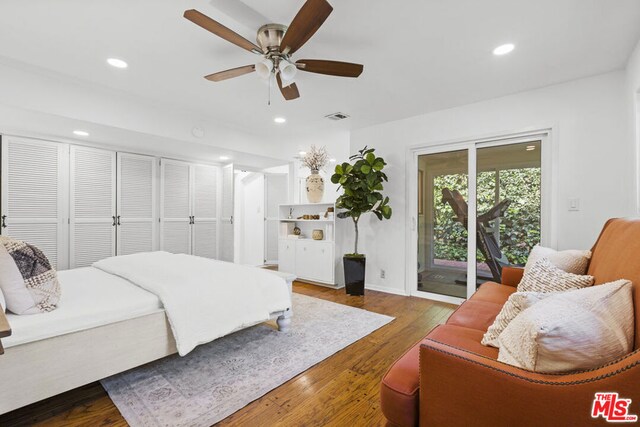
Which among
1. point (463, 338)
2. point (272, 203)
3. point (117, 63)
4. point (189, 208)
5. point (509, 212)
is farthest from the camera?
point (272, 203)

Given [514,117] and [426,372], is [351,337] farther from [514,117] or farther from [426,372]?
[514,117]

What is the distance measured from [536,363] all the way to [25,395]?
2.33 m

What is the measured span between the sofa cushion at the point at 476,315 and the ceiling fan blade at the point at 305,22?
6.49 ft

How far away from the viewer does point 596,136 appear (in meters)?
2.80

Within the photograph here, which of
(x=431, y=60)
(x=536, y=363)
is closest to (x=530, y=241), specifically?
(x=431, y=60)

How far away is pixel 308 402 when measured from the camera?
175 centimetres

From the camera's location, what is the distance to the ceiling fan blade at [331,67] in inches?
82.4

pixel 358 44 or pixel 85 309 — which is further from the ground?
pixel 358 44

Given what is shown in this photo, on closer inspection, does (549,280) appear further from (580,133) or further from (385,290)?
(385,290)

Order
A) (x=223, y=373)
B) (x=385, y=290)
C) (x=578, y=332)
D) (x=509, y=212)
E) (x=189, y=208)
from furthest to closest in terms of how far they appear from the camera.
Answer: (x=189, y=208) < (x=385, y=290) < (x=509, y=212) < (x=223, y=373) < (x=578, y=332)

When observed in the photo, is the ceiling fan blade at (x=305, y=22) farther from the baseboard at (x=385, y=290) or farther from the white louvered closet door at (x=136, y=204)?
the white louvered closet door at (x=136, y=204)

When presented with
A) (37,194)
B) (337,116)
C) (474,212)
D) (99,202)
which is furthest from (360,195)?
(37,194)

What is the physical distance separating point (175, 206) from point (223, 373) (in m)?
3.50

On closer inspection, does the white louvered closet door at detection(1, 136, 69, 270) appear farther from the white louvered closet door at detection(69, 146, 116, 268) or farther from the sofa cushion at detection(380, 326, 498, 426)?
the sofa cushion at detection(380, 326, 498, 426)
